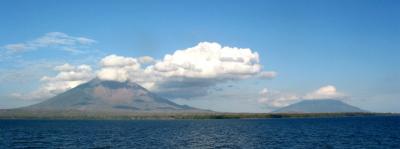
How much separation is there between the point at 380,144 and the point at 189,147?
38.0m

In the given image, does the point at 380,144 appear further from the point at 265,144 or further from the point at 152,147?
the point at 152,147

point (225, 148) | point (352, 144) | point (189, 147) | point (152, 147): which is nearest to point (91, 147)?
point (152, 147)

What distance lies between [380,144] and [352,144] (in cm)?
563

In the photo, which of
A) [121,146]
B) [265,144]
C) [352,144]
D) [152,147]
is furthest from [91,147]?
[352,144]

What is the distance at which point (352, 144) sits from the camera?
87.9 meters

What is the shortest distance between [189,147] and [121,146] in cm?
1347

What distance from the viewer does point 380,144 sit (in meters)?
88.1

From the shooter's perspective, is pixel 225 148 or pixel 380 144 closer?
pixel 225 148

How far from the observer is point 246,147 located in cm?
8406

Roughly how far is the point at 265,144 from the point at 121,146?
28.8 m

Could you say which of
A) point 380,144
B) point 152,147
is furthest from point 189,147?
point 380,144

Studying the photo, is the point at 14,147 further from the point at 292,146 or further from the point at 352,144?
the point at 352,144

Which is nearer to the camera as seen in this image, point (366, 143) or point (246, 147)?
point (246, 147)

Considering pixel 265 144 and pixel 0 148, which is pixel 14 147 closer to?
pixel 0 148
